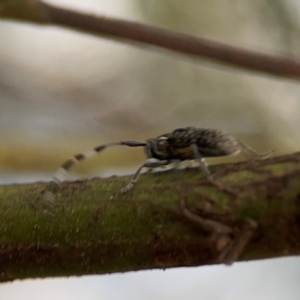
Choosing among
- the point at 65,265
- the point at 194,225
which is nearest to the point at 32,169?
the point at 65,265

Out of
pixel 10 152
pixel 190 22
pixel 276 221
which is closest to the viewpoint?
pixel 276 221

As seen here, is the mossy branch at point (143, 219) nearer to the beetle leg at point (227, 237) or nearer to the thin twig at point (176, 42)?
the beetle leg at point (227, 237)

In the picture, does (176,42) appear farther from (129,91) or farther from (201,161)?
(129,91)

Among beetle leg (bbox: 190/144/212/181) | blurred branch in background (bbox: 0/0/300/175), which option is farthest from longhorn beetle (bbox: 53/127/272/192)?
blurred branch in background (bbox: 0/0/300/175)

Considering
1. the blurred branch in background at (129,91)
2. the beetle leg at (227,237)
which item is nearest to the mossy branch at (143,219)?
the beetle leg at (227,237)

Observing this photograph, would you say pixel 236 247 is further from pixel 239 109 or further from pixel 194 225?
pixel 239 109

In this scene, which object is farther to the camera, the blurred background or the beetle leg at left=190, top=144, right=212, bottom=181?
the blurred background

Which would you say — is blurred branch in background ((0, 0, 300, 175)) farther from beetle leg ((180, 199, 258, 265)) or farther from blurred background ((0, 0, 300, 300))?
beetle leg ((180, 199, 258, 265))
